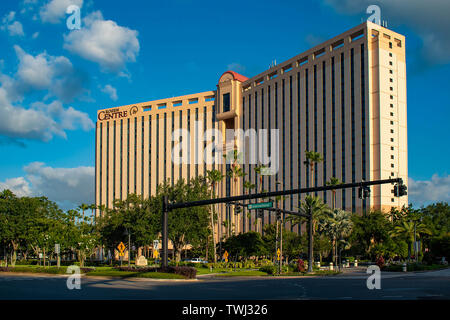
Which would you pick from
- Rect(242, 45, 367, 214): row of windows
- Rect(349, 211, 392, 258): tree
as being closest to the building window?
Rect(242, 45, 367, 214): row of windows

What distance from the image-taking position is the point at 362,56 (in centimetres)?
9719

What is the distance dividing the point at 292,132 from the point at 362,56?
24.2m

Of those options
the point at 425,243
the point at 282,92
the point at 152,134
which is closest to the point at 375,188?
the point at 425,243

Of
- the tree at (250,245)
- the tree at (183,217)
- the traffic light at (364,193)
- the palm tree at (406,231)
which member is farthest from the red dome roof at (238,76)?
the traffic light at (364,193)

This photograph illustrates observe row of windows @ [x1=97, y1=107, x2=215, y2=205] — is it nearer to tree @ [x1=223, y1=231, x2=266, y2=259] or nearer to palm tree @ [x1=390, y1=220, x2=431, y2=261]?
tree @ [x1=223, y1=231, x2=266, y2=259]

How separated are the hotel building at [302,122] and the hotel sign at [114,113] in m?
0.35

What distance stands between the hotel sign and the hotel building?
0.35 meters

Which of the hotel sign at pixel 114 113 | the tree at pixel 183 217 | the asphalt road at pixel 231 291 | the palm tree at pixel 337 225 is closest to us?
the asphalt road at pixel 231 291

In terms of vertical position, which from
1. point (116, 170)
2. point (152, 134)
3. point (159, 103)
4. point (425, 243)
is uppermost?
point (159, 103)

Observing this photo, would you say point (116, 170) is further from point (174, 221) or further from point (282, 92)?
point (174, 221)

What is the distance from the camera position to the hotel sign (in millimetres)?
147000

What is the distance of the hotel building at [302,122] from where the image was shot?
95.1 metres

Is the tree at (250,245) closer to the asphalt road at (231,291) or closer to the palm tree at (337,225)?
the palm tree at (337,225)
